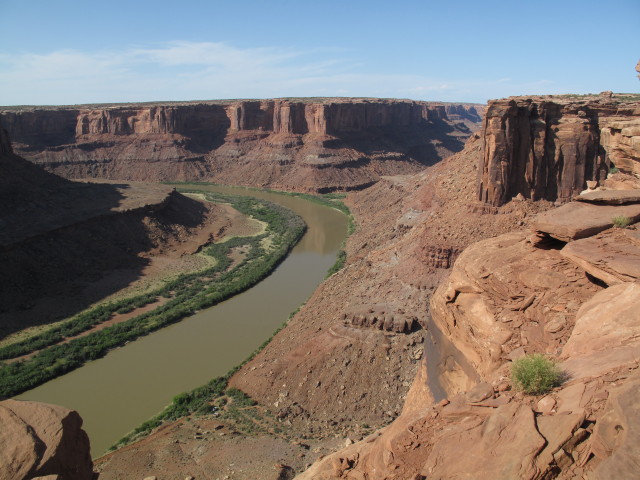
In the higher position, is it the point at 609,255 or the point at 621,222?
the point at 621,222

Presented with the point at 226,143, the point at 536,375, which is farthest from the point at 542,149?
the point at 226,143

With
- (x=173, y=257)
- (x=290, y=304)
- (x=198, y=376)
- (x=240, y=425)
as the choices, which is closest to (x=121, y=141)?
(x=173, y=257)

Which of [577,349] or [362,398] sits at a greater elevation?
Result: [577,349]

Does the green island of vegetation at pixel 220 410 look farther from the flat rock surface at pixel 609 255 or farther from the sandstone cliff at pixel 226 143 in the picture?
the sandstone cliff at pixel 226 143

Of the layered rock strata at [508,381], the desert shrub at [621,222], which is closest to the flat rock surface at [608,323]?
the layered rock strata at [508,381]

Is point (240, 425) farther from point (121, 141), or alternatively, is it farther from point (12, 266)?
point (121, 141)

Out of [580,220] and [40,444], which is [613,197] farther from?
[40,444]
